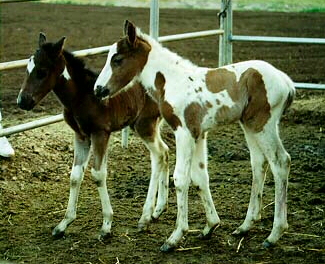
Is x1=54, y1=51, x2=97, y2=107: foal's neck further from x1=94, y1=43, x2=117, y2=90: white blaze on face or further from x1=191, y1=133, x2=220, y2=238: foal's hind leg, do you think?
x1=191, y1=133, x2=220, y2=238: foal's hind leg

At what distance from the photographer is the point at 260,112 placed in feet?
16.8

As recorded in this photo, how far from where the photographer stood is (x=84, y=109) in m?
5.59

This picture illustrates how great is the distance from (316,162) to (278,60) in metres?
6.29

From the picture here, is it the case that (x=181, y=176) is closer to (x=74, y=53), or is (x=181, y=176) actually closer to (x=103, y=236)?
(x=103, y=236)

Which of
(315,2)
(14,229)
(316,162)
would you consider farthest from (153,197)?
(315,2)

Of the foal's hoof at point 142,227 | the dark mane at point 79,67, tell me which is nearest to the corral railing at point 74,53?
the dark mane at point 79,67

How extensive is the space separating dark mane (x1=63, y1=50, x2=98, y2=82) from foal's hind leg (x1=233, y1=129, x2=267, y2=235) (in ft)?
3.96

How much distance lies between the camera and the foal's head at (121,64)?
203 inches

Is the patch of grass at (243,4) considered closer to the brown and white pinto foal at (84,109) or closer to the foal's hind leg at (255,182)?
the brown and white pinto foal at (84,109)

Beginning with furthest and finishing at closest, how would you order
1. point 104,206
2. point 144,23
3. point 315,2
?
1. point 315,2
2. point 144,23
3. point 104,206

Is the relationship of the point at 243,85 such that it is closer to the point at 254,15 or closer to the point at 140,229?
the point at 140,229

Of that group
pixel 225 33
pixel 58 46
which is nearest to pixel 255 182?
pixel 58 46

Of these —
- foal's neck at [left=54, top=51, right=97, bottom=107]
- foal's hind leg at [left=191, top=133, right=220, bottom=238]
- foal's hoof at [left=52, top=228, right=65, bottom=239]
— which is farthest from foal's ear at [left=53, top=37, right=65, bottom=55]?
foal's hoof at [left=52, top=228, right=65, bottom=239]

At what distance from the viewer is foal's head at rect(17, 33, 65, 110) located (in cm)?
535
